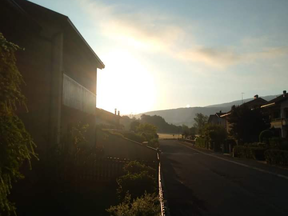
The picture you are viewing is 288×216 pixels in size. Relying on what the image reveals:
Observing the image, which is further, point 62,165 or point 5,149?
point 62,165

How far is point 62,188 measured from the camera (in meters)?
10.0

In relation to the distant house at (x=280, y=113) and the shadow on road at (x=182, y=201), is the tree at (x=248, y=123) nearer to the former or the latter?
the distant house at (x=280, y=113)

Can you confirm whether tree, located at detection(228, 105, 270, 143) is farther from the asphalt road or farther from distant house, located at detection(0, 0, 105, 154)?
distant house, located at detection(0, 0, 105, 154)

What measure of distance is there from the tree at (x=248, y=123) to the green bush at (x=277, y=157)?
13.4 meters

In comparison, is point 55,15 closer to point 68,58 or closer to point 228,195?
point 68,58

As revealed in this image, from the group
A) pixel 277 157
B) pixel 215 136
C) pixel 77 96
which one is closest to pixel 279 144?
pixel 277 157

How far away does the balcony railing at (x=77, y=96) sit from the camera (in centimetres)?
1274

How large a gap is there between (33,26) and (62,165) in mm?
4621

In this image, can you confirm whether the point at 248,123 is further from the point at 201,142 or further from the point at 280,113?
the point at 201,142

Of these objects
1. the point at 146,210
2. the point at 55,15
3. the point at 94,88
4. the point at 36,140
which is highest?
the point at 55,15

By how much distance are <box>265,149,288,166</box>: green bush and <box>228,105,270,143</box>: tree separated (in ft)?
44.1

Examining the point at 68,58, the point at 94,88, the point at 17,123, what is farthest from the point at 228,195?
the point at 94,88

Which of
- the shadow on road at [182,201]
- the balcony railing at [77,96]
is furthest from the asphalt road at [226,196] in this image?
the balcony railing at [77,96]

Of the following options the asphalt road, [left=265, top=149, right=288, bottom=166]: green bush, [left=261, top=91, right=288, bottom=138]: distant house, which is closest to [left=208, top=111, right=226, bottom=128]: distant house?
[left=261, top=91, right=288, bottom=138]: distant house
